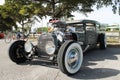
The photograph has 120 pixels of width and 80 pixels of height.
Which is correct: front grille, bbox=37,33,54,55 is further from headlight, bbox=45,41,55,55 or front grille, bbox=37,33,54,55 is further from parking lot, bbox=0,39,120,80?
parking lot, bbox=0,39,120,80

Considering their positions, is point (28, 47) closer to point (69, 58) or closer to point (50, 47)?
point (50, 47)

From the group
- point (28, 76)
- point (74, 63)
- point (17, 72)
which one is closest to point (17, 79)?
point (28, 76)

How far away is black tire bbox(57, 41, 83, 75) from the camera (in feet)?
17.9

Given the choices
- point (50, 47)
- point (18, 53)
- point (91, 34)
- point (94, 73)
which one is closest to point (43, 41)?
point (50, 47)

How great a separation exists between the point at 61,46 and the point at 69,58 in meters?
0.38

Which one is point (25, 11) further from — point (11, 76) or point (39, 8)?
point (11, 76)

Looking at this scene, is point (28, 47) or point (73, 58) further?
point (28, 47)

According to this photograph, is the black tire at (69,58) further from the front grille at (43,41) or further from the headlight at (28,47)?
the headlight at (28,47)

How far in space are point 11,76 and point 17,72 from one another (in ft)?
1.35

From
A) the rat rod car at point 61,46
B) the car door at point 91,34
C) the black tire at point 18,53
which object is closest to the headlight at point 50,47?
the rat rod car at point 61,46

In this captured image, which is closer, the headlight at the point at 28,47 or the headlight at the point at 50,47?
the headlight at the point at 50,47

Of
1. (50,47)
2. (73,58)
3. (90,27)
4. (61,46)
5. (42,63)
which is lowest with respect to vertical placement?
(42,63)

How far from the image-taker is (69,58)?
18.9ft

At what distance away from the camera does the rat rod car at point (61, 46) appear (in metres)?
5.63
